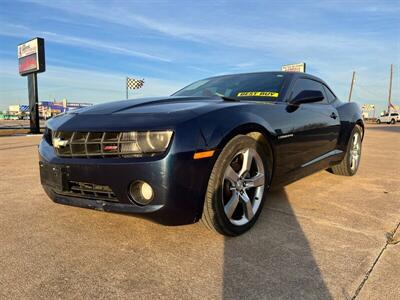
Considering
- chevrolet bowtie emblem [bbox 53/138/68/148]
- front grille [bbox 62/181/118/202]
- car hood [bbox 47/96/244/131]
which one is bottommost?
front grille [bbox 62/181/118/202]

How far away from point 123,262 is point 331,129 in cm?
295

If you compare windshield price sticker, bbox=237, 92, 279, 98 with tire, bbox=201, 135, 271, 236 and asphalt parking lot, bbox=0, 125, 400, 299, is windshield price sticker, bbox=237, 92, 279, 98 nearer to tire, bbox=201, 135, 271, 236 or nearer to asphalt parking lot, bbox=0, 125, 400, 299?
tire, bbox=201, 135, 271, 236

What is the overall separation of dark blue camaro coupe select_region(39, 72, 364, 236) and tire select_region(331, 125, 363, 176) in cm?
184

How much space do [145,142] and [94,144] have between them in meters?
0.38

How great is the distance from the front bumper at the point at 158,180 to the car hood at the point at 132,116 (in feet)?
0.75

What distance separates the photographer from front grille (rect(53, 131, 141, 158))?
7.43 feet

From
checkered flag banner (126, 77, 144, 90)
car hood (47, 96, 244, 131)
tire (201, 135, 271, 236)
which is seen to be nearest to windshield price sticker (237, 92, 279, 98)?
tire (201, 135, 271, 236)

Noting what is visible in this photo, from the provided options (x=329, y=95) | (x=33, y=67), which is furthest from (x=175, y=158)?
(x=33, y=67)

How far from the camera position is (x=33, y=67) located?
19.0 metres

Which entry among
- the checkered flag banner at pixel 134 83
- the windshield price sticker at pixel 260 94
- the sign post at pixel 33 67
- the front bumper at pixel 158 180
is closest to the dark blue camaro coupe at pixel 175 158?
the front bumper at pixel 158 180

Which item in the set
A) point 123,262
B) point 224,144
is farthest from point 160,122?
point 123,262

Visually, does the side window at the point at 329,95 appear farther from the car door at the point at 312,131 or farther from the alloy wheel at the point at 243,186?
the alloy wheel at the point at 243,186

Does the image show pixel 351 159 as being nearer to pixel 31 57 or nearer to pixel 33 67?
pixel 33 67

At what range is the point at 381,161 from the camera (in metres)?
6.65
